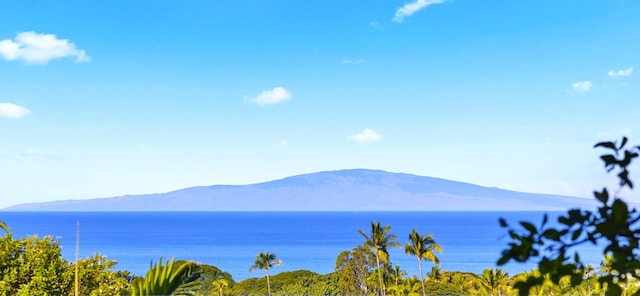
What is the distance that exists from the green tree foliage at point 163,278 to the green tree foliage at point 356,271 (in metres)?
38.8

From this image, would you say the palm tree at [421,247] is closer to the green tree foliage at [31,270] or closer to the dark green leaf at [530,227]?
the green tree foliage at [31,270]

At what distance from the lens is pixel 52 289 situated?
10.2 meters

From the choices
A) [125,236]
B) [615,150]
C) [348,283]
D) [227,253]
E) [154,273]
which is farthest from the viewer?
[125,236]

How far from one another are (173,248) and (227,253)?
12.3 meters

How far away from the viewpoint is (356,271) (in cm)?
4297

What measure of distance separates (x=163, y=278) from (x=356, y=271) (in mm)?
41252

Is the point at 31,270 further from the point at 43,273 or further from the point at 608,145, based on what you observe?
the point at 608,145

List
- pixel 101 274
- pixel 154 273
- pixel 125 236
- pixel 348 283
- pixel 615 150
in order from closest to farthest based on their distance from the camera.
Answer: pixel 615 150 → pixel 154 273 → pixel 101 274 → pixel 348 283 → pixel 125 236

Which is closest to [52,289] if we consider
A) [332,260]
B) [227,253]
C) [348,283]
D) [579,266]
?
[579,266]

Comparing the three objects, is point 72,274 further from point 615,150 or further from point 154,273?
point 615,150

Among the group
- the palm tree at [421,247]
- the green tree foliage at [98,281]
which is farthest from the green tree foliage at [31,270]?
the palm tree at [421,247]

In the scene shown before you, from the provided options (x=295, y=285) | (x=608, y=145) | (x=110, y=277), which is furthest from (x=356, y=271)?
(x=608, y=145)

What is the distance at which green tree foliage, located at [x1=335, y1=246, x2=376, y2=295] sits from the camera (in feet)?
136

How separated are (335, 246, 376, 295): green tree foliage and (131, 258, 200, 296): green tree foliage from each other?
38.8 m
